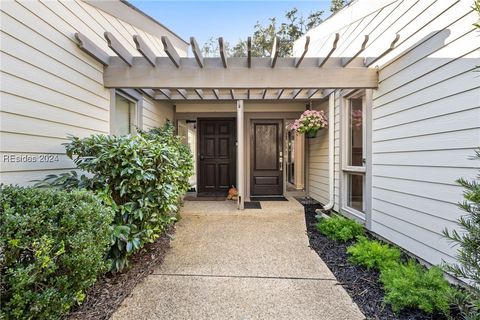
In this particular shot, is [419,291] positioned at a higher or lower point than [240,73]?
lower

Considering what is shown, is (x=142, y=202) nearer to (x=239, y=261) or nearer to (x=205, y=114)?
(x=239, y=261)

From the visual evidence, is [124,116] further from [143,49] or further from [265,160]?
[265,160]

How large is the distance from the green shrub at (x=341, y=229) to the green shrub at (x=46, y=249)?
9.14ft

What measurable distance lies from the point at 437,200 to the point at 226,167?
495cm

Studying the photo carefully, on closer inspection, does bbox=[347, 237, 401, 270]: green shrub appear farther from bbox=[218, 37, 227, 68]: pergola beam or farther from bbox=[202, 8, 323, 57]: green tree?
bbox=[202, 8, 323, 57]: green tree

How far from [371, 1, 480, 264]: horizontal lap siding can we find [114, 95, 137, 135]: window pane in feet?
12.5

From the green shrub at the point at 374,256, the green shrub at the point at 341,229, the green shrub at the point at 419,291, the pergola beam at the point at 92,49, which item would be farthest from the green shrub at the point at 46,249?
the green shrub at the point at 341,229

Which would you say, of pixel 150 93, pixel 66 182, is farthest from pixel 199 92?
pixel 66 182

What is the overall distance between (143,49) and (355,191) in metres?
3.73

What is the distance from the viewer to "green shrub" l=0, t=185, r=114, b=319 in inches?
52.1

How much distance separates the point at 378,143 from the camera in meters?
3.29

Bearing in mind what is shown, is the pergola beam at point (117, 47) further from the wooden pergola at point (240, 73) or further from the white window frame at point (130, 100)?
the white window frame at point (130, 100)

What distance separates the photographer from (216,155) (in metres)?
6.71

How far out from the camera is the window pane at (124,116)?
3842mm
